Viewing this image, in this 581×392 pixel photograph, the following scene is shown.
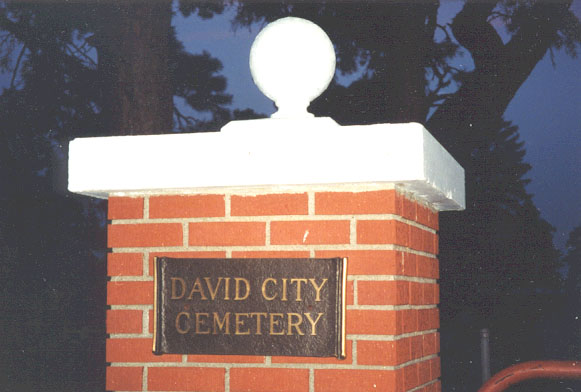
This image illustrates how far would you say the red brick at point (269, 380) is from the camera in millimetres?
2074

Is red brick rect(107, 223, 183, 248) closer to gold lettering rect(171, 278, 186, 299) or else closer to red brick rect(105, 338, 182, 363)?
gold lettering rect(171, 278, 186, 299)

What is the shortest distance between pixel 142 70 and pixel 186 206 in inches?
159

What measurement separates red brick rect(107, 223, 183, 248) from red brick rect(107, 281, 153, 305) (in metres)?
0.12

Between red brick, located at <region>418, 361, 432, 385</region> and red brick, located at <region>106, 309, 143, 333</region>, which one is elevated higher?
red brick, located at <region>106, 309, 143, 333</region>

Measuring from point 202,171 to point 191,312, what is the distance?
1.36ft

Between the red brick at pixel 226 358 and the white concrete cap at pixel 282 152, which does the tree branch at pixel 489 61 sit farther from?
the red brick at pixel 226 358

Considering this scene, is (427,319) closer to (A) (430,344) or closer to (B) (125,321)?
(A) (430,344)

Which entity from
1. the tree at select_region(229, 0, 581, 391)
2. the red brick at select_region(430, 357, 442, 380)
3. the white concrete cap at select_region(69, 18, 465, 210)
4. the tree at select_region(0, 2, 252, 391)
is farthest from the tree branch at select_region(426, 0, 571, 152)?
the white concrete cap at select_region(69, 18, 465, 210)

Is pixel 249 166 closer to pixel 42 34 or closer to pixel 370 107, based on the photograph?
pixel 370 107

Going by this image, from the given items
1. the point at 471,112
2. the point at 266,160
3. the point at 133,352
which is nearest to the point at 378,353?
the point at 266,160

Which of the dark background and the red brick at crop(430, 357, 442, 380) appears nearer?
the red brick at crop(430, 357, 442, 380)

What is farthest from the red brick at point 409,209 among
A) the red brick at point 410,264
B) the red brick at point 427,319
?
the red brick at point 427,319

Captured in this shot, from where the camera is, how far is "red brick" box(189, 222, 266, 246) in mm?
2141

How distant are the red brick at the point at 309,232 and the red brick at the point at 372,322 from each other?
209mm
